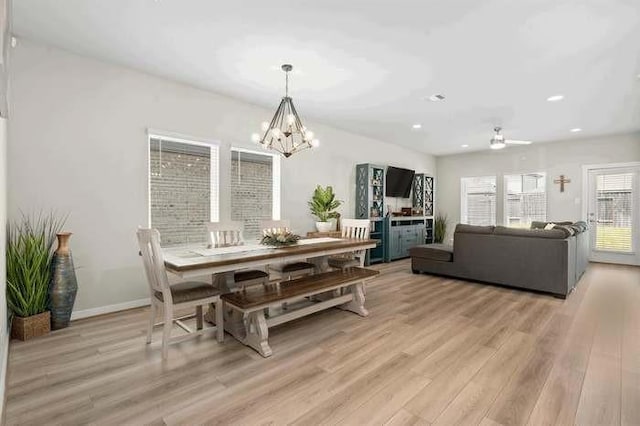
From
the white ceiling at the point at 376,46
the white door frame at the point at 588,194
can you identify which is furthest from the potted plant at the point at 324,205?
the white door frame at the point at 588,194

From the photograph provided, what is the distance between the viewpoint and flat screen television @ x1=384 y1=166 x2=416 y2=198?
7156mm

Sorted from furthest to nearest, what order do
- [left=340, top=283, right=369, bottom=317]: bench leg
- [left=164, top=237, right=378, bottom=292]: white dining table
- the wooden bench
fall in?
[left=340, top=283, right=369, bottom=317]: bench leg → the wooden bench → [left=164, top=237, right=378, bottom=292]: white dining table

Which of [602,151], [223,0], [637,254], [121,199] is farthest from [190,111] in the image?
[637,254]

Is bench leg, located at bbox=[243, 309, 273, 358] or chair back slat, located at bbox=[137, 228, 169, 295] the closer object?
chair back slat, located at bbox=[137, 228, 169, 295]

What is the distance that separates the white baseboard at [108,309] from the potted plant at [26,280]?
39 centimetres

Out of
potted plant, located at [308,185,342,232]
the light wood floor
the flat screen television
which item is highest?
the flat screen television

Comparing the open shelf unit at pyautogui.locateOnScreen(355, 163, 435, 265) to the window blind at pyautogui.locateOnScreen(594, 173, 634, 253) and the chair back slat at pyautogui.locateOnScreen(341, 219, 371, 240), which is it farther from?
the window blind at pyautogui.locateOnScreen(594, 173, 634, 253)

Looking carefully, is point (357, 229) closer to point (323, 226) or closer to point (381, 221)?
point (323, 226)

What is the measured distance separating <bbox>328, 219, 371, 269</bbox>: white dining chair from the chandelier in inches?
47.8

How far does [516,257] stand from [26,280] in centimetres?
559

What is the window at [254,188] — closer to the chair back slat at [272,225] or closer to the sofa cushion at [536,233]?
the chair back slat at [272,225]

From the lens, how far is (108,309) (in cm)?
348

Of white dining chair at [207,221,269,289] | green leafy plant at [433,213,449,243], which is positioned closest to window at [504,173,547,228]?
green leafy plant at [433,213,449,243]

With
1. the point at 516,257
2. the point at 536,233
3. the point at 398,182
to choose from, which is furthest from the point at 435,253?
the point at 398,182
